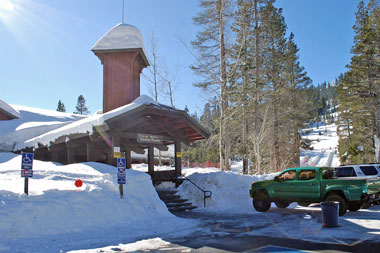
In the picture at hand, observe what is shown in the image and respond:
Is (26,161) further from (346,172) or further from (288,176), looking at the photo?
(346,172)

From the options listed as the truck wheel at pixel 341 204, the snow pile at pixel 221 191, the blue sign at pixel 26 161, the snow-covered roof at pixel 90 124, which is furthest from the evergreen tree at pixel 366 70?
the blue sign at pixel 26 161

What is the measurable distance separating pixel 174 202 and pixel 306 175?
589 centimetres

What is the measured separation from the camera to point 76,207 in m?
9.23

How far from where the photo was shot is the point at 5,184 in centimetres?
972

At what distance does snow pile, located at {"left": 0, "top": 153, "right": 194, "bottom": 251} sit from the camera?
25.8ft

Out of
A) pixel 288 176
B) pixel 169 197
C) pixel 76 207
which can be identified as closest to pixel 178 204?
pixel 169 197

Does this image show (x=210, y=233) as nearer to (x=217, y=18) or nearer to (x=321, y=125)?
(x=217, y=18)

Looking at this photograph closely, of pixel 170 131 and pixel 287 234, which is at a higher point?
pixel 170 131

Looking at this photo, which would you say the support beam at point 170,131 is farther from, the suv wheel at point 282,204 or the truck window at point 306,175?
the truck window at point 306,175

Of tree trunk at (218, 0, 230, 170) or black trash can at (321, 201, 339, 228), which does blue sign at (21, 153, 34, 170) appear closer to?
black trash can at (321, 201, 339, 228)

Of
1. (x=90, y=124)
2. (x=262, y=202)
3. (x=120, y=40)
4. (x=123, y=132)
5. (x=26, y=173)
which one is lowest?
(x=262, y=202)

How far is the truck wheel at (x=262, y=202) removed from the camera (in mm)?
13645

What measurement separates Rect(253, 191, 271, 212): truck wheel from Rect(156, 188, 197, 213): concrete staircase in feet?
9.60

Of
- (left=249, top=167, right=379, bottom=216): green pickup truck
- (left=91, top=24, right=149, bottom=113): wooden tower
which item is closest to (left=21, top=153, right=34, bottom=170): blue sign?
(left=249, top=167, right=379, bottom=216): green pickup truck
